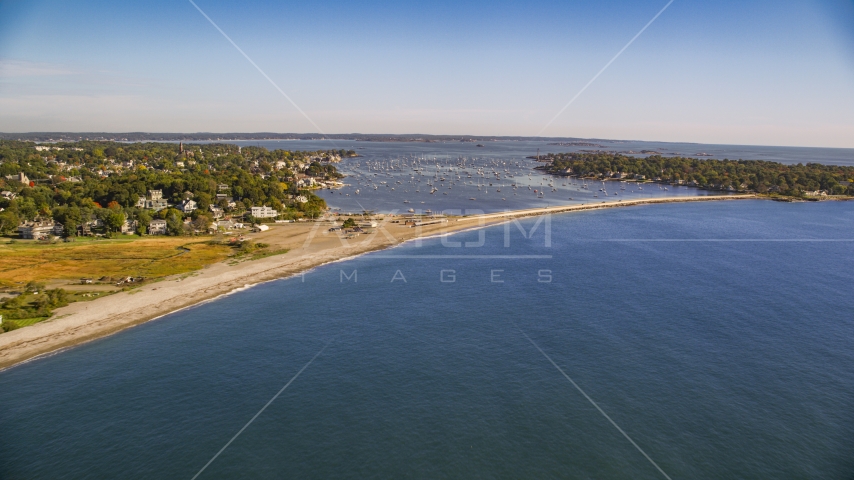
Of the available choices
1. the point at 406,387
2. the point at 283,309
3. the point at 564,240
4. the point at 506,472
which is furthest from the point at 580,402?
the point at 564,240

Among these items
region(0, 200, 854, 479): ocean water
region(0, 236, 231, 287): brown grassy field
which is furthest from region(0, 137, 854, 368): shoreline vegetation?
region(0, 200, 854, 479): ocean water

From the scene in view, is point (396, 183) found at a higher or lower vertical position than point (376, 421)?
higher

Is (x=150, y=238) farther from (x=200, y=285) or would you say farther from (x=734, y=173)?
(x=734, y=173)

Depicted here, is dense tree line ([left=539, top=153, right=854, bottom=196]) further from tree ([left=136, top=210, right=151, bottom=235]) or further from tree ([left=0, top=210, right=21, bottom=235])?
tree ([left=0, top=210, right=21, bottom=235])

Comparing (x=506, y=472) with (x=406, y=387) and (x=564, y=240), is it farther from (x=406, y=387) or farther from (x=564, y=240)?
(x=564, y=240)

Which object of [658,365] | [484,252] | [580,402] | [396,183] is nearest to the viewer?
[580,402]

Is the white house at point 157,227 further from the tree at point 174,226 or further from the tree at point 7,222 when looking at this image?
the tree at point 7,222

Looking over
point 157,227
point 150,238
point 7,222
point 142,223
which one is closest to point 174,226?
point 157,227
